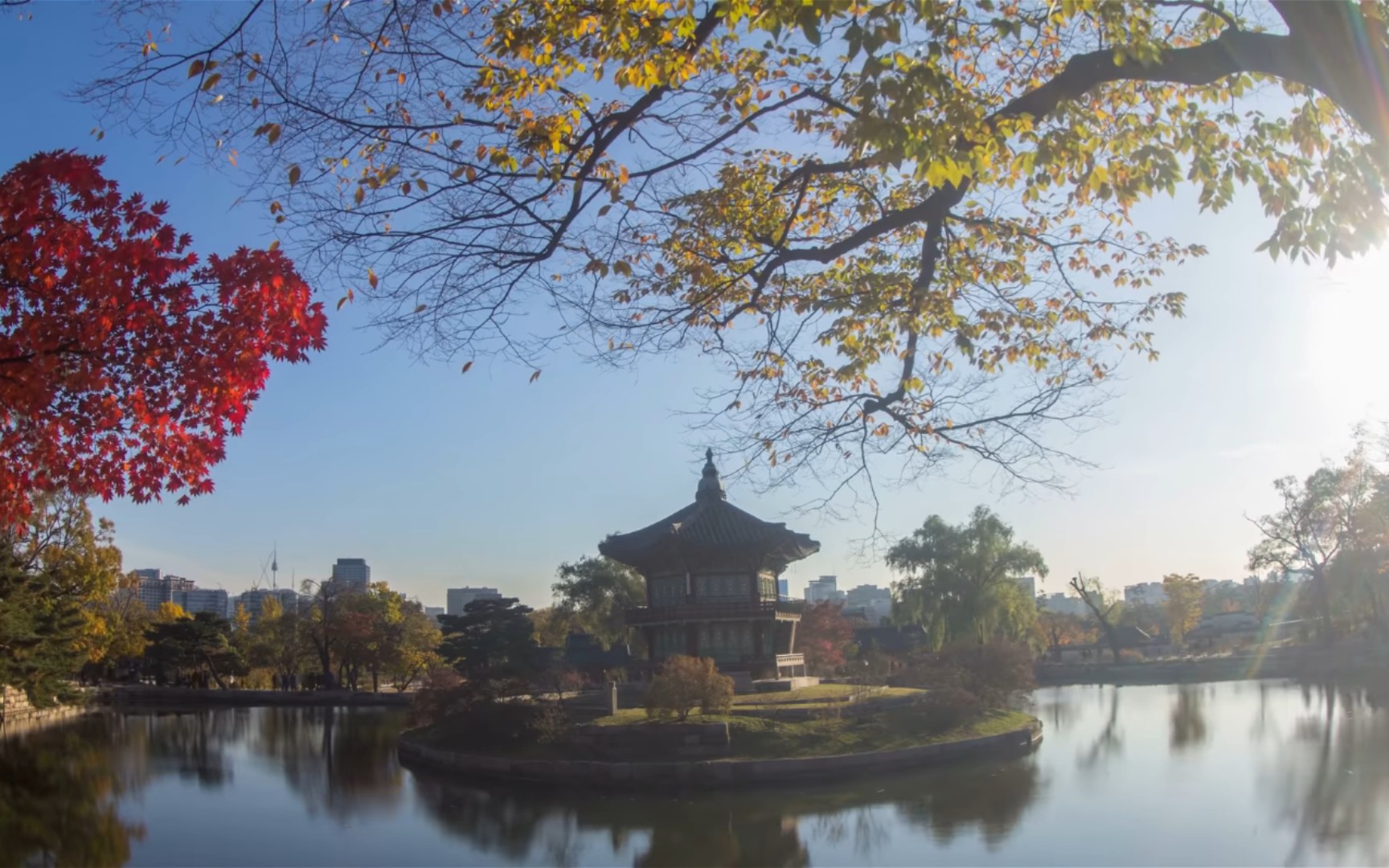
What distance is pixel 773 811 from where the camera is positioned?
15430 mm

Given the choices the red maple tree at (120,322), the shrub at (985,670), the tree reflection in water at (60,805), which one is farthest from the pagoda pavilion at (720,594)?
the red maple tree at (120,322)

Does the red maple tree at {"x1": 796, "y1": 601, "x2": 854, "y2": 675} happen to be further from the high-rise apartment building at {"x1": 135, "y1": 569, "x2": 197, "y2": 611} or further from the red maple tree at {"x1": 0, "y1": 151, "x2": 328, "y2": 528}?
the high-rise apartment building at {"x1": 135, "y1": 569, "x2": 197, "y2": 611}

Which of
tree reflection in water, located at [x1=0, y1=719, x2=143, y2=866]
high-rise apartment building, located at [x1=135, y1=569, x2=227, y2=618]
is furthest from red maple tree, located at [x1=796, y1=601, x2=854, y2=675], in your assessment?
high-rise apartment building, located at [x1=135, y1=569, x2=227, y2=618]

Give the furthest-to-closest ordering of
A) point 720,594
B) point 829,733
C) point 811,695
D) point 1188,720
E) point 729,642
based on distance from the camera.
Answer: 1. point 720,594
2. point 729,642
3. point 1188,720
4. point 811,695
5. point 829,733

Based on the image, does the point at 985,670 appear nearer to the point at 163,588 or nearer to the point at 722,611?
the point at 722,611

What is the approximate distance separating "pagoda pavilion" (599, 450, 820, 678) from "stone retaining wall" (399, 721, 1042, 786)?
7.56 metres

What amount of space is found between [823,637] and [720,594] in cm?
1040

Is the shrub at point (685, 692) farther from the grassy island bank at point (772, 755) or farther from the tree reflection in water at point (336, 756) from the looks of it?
the tree reflection in water at point (336, 756)

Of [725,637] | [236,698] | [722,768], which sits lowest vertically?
[236,698]

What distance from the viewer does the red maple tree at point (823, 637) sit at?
111 ft

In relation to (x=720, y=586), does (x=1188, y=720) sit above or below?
below

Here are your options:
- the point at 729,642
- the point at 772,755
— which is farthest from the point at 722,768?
the point at 729,642

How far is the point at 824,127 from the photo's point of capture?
20.6ft

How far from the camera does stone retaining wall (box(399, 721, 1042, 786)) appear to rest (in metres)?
18.1
